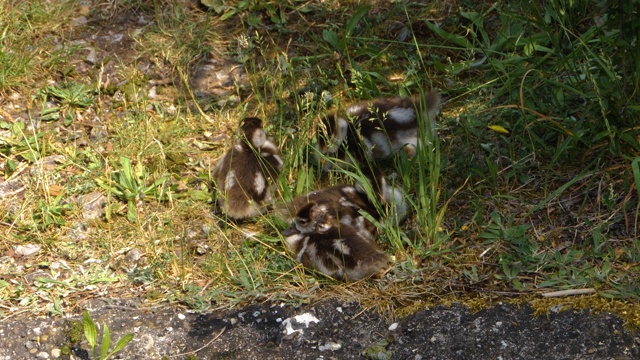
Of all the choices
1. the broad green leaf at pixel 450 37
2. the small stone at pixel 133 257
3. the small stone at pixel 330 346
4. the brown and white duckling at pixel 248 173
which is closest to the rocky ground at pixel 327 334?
the small stone at pixel 330 346

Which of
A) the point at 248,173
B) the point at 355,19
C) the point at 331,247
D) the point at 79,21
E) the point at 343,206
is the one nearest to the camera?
the point at 331,247

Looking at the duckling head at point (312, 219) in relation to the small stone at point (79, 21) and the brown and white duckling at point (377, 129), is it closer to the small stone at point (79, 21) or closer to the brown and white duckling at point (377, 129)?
the brown and white duckling at point (377, 129)

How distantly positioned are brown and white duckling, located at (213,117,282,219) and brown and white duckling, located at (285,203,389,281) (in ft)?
1.11

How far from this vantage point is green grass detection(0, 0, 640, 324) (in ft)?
15.1

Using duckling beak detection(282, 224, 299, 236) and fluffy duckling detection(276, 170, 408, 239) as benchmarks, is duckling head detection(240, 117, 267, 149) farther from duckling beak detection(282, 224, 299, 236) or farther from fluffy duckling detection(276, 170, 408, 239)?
duckling beak detection(282, 224, 299, 236)

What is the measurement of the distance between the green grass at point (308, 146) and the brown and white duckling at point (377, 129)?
13 cm

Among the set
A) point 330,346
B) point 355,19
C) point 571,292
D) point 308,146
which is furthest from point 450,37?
point 330,346

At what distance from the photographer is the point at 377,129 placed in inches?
214

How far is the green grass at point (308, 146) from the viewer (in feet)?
15.1

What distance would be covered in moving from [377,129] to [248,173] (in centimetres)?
83

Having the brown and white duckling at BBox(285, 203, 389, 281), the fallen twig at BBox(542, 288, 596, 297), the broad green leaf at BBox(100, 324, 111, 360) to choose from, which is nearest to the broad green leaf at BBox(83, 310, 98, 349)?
the broad green leaf at BBox(100, 324, 111, 360)

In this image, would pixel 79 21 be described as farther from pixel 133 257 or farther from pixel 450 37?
pixel 450 37

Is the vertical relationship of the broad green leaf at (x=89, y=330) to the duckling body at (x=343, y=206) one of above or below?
below

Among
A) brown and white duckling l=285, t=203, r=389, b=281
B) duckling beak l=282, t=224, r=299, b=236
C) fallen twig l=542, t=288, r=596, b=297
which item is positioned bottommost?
duckling beak l=282, t=224, r=299, b=236
